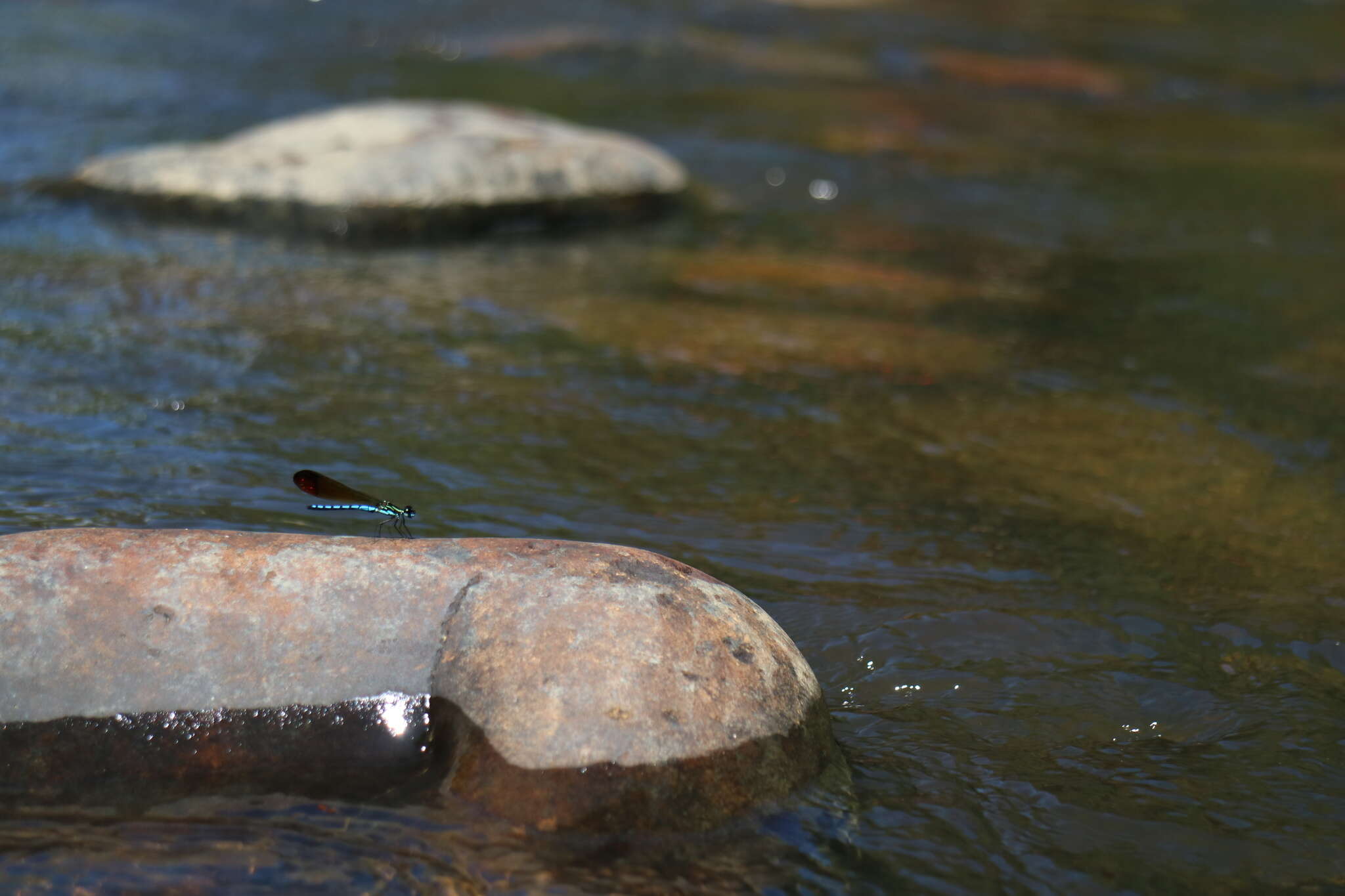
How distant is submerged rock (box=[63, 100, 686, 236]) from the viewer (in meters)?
8.14

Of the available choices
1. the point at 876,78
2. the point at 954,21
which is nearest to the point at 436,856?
the point at 876,78

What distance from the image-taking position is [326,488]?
11.5ft

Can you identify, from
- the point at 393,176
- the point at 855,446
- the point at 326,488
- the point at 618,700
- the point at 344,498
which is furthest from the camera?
the point at 393,176

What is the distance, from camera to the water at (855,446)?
2840mm

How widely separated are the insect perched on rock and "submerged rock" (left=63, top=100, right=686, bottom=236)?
463 cm

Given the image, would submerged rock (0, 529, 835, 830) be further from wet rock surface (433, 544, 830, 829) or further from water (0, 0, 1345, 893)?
water (0, 0, 1345, 893)

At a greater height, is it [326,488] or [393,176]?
[393,176]

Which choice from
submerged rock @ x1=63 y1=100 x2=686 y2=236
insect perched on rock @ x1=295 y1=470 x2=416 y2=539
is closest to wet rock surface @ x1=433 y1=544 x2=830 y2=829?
insect perched on rock @ x1=295 y1=470 x2=416 y2=539

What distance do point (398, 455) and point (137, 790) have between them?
2.05 m

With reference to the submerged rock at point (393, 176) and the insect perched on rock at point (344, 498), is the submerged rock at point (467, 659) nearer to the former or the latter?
the insect perched on rock at point (344, 498)

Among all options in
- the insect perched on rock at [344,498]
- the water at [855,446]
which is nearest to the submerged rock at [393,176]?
the water at [855,446]

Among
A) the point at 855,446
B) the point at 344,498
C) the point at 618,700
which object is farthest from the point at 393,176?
the point at 618,700

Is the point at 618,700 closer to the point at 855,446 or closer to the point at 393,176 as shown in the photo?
the point at 855,446

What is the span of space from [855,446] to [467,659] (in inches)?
97.8
